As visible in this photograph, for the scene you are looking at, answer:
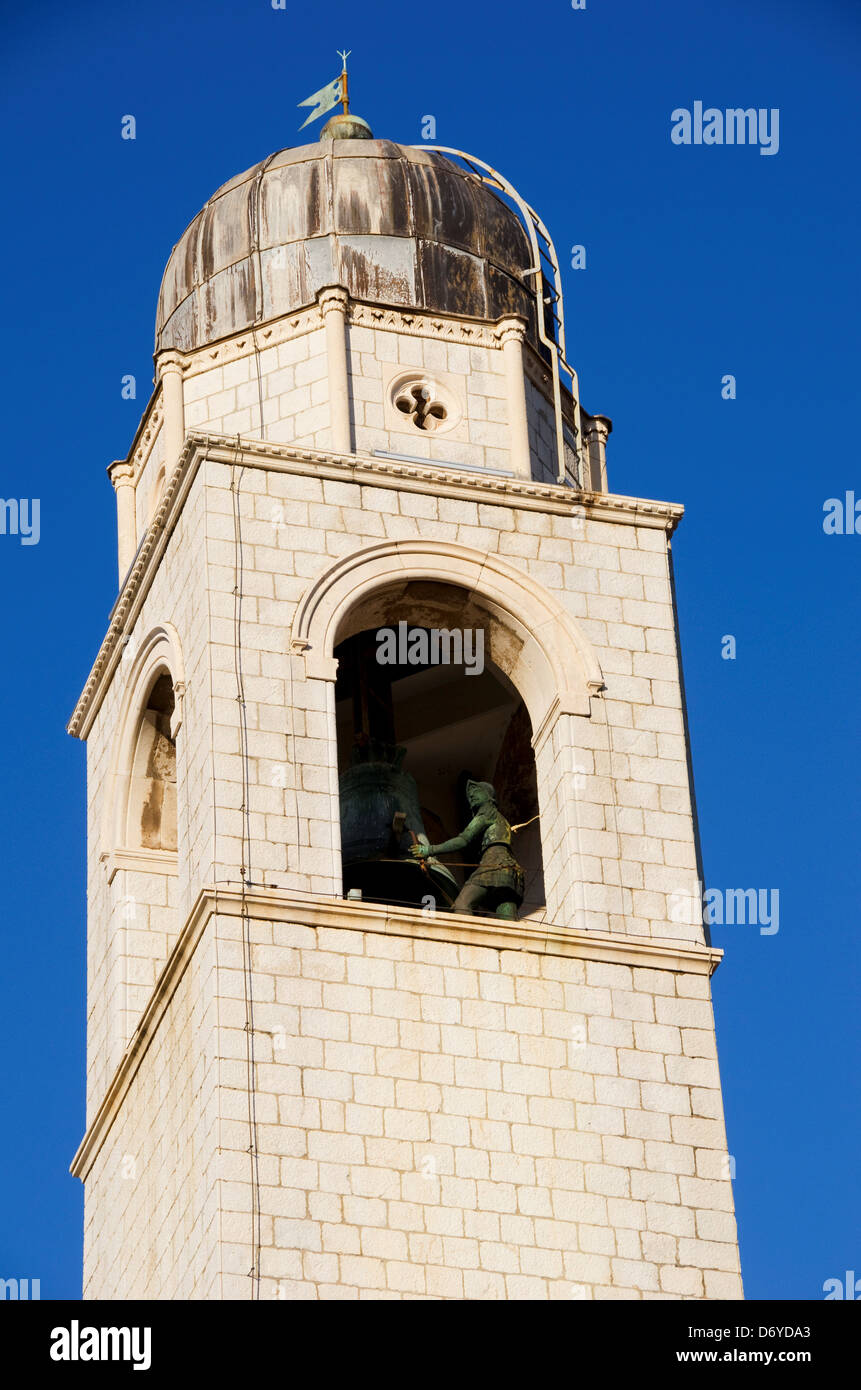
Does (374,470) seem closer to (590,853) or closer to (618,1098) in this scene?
(590,853)

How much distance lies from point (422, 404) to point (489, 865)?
4.91 metres

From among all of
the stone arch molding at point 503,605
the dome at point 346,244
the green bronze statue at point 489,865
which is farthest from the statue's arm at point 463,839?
the dome at point 346,244

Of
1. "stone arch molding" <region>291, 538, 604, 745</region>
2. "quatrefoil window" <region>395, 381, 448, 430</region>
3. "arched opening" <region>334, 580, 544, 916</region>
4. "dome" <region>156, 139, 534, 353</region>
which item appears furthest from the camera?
"dome" <region>156, 139, 534, 353</region>

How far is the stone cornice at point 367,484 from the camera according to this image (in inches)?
1334

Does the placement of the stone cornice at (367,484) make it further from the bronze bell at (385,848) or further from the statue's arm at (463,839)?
the statue's arm at (463,839)

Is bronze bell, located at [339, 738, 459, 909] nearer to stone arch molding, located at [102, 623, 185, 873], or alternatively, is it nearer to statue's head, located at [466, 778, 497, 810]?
statue's head, located at [466, 778, 497, 810]

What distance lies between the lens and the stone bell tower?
98.8 feet

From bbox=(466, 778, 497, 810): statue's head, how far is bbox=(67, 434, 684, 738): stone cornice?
2664mm

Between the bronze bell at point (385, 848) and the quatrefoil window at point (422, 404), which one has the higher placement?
the quatrefoil window at point (422, 404)

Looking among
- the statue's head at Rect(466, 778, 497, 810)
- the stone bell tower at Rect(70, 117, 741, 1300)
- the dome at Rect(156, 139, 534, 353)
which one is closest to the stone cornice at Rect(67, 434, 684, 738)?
the stone bell tower at Rect(70, 117, 741, 1300)

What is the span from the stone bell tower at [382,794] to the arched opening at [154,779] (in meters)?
0.04

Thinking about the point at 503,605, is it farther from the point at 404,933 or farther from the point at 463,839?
the point at 404,933

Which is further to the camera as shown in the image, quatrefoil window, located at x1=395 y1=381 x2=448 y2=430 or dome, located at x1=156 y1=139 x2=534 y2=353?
dome, located at x1=156 y1=139 x2=534 y2=353
